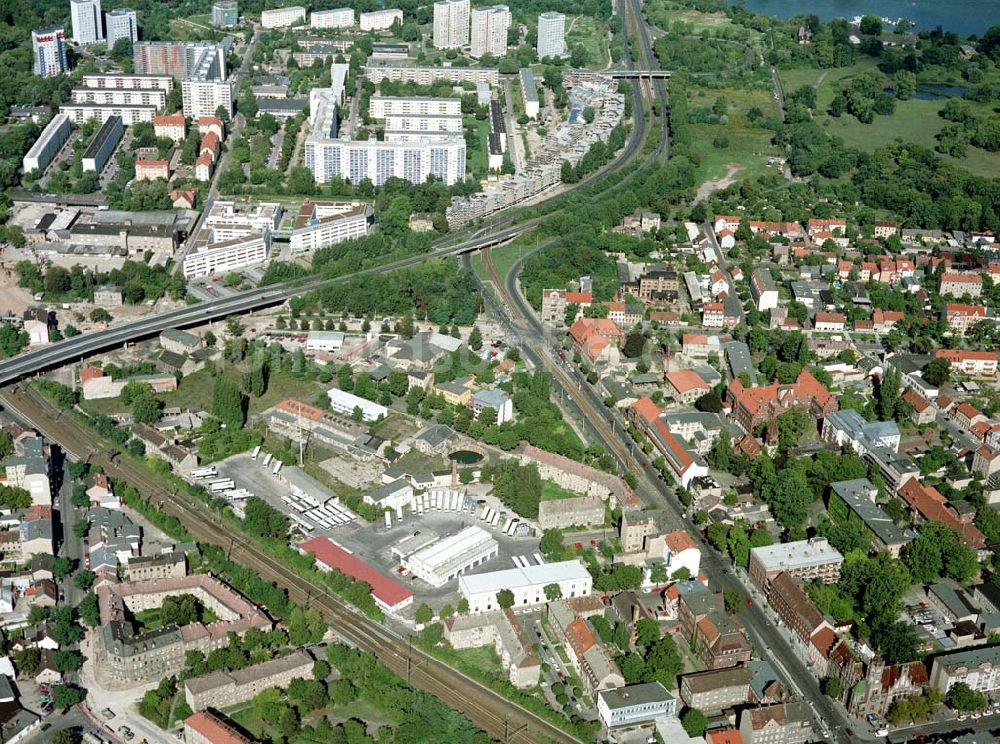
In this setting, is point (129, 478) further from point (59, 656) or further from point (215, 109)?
point (215, 109)

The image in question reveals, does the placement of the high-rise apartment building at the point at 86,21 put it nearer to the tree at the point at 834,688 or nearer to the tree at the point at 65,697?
the tree at the point at 65,697

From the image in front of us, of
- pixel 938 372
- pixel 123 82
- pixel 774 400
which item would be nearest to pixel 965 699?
pixel 774 400

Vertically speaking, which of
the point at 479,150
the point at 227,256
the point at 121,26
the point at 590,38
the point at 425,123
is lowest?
the point at 227,256

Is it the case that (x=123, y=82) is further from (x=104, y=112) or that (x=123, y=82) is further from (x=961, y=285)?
(x=961, y=285)

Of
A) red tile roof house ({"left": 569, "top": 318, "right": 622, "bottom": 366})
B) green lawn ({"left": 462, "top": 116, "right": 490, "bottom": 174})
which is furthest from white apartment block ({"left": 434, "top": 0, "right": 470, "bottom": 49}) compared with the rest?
red tile roof house ({"left": 569, "top": 318, "right": 622, "bottom": 366})

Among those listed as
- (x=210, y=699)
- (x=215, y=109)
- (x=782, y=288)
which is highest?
(x=215, y=109)

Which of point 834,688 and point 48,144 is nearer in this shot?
point 834,688

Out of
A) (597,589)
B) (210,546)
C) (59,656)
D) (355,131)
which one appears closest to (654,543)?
(597,589)
